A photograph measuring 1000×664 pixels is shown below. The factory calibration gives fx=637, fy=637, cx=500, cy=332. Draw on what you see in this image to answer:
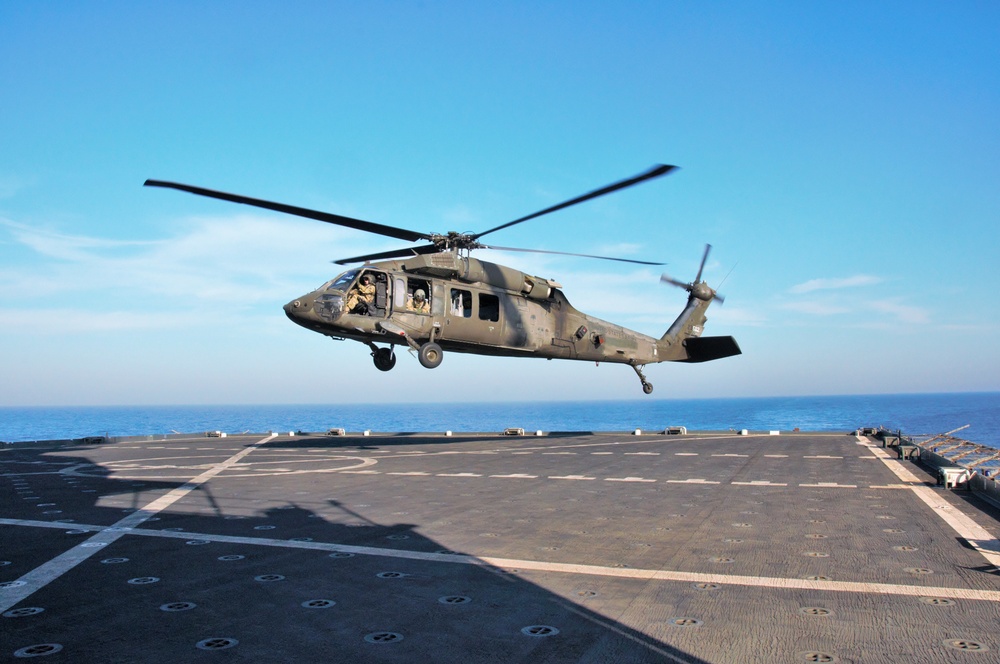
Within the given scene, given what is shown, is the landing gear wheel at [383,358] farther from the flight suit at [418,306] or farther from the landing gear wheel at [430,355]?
the flight suit at [418,306]

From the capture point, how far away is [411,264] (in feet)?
70.4

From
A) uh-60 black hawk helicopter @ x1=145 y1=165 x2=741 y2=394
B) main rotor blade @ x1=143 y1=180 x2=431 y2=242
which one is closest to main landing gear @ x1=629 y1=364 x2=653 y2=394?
uh-60 black hawk helicopter @ x1=145 y1=165 x2=741 y2=394

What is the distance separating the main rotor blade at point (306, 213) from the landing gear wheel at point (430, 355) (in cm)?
370

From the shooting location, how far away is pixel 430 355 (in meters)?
21.2

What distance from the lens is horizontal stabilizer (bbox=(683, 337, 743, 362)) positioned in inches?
1126

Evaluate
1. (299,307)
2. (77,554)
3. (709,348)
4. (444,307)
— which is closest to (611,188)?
(444,307)

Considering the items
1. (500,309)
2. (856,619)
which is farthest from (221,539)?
(500,309)

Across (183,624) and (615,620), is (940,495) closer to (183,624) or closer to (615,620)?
(615,620)

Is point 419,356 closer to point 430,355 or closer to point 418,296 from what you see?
point 430,355

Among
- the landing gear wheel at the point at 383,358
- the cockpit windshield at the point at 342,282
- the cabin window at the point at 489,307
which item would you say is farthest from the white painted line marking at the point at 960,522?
the cockpit windshield at the point at 342,282

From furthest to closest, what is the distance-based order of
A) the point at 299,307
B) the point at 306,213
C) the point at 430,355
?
the point at 430,355 < the point at 299,307 < the point at 306,213

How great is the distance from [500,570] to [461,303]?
14.6 metres

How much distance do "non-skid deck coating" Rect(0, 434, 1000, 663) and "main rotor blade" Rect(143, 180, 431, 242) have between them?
7.42 metres

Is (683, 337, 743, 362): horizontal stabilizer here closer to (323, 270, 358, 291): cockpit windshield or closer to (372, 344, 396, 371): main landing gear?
(372, 344, 396, 371): main landing gear
